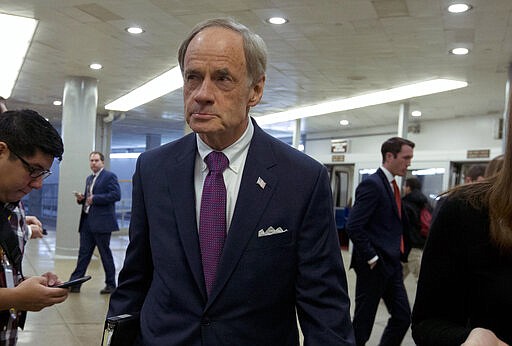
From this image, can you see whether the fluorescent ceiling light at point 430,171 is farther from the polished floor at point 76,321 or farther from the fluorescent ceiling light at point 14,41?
the fluorescent ceiling light at point 14,41

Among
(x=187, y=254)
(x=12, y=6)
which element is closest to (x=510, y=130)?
(x=187, y=254)

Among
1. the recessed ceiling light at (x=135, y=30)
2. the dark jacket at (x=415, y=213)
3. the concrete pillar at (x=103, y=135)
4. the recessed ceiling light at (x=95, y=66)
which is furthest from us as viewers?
the concrete pillar at (x=103, y=135)

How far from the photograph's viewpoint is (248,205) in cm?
178

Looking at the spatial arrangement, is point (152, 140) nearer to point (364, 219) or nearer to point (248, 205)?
point (364, 219)

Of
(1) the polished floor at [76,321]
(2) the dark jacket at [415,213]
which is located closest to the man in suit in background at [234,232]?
(1) the polished floor at [76,321]

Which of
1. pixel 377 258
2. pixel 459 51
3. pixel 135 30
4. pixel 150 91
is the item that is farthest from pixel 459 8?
pixel 150 91

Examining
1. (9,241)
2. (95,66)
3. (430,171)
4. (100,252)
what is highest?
(95,66)

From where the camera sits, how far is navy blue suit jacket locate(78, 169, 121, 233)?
796 centimetres

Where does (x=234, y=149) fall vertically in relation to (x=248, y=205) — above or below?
above

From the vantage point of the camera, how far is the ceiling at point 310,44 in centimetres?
716

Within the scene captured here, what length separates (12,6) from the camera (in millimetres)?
7773

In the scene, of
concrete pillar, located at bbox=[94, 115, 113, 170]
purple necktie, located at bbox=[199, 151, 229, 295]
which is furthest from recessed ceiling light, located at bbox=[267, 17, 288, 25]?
concrete pillar, located at bbox=[94, 115, 113, 170]

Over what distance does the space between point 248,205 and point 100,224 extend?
659 centimetres

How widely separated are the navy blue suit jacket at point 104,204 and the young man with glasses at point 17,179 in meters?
5.93
